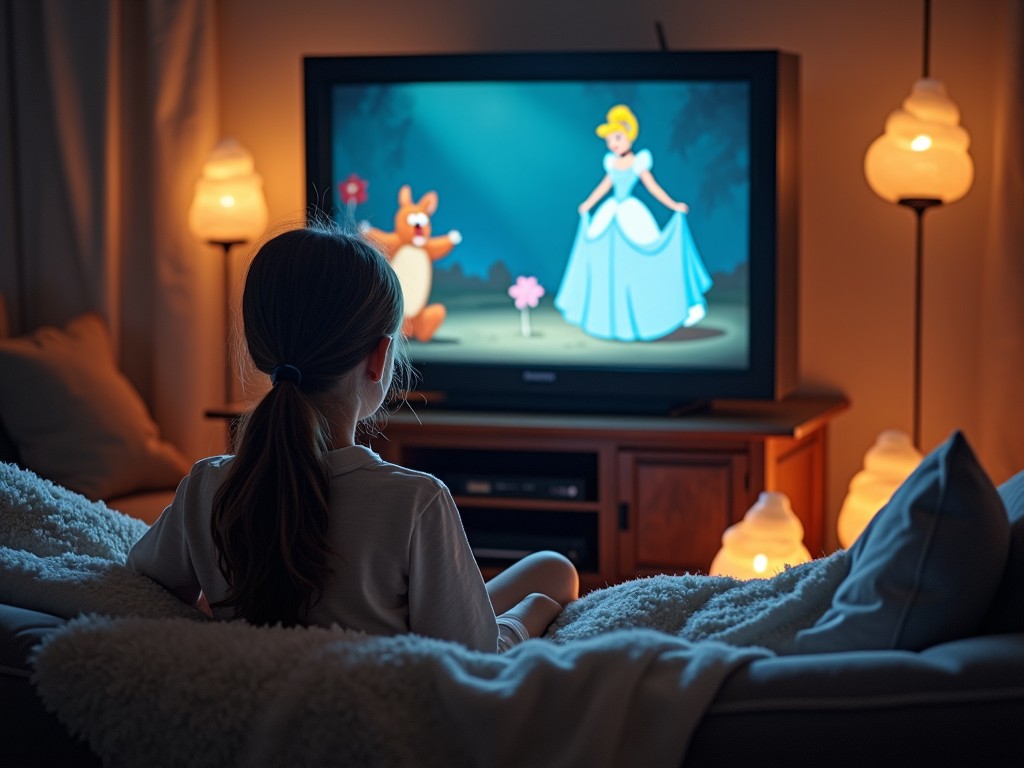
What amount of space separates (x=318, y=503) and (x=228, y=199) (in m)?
2.50

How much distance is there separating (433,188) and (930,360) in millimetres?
1516

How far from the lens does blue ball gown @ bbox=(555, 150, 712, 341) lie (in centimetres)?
337

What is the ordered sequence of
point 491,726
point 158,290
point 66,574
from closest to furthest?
point 491,726, point 66,574, point 158,290

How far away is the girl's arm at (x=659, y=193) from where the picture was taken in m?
3.36

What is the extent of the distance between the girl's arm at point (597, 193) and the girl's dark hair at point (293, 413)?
196 cm

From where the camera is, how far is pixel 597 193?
3.40 m

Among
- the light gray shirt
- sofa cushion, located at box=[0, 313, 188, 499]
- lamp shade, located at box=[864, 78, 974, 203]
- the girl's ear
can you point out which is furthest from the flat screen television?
the light gray shirt

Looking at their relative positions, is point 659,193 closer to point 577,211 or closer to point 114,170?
point 577,211

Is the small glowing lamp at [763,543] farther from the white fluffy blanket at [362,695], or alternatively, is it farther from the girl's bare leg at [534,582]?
the white fluffy blanket at [362,695]

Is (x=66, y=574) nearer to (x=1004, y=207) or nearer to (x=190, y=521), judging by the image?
(x=190, y=521)

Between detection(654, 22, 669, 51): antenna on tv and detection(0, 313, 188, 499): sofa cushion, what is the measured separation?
1803mm

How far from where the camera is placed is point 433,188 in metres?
3.52

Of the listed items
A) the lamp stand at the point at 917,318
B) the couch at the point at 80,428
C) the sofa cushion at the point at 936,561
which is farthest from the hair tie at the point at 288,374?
the lamp stand at the point at 917,318

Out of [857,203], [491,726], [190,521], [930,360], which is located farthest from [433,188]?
[491,726]
